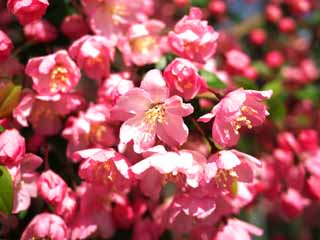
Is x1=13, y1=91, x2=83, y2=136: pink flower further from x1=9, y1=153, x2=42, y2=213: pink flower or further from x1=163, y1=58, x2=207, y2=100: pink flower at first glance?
x1=163, y1=58, x2=207, y2=100: pink flower

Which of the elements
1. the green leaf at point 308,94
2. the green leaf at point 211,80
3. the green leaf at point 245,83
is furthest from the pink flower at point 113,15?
the green leaf at point 308,94

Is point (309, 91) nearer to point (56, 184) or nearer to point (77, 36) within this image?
point (77, 36)

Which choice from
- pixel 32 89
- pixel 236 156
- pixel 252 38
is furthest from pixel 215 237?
pixel 252 38

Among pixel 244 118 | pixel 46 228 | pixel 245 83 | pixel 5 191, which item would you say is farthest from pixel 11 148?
pixel 245 83

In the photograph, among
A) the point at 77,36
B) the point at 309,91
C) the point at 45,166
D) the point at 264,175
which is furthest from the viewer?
the point at 309,91

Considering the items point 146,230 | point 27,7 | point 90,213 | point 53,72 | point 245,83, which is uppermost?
point 27,7

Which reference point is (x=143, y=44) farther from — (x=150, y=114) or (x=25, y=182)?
(x=25, y=182)

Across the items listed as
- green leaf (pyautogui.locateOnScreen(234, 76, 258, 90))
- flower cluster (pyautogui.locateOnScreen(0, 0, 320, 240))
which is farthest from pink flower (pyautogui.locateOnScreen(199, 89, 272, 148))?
green leaf (pyautogui.locateOnScreen(234, 76, 258, 90))
